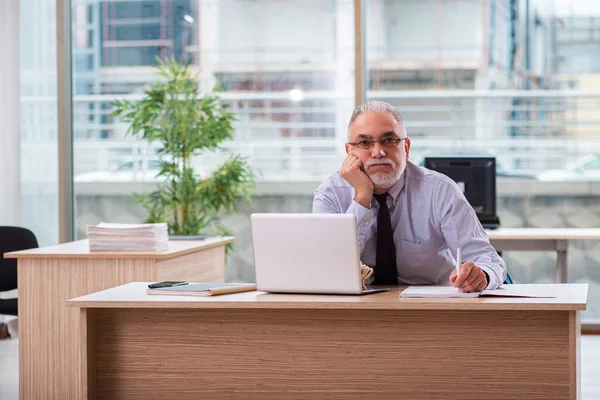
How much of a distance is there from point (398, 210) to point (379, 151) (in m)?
0.24

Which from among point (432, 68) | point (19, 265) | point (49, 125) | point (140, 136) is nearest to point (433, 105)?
point (432, 68)

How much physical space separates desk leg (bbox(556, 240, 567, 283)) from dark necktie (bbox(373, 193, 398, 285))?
10.0 ft

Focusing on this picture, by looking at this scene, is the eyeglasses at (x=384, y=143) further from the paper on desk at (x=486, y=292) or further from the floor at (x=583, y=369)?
the floor at (x=583, y=369)

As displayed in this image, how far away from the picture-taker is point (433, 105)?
22.4 feet

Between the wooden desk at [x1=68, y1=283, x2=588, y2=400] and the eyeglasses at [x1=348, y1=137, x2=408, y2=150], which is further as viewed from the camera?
the eyeglasses at [x1=348, y1=137, x2=408, y2=150]

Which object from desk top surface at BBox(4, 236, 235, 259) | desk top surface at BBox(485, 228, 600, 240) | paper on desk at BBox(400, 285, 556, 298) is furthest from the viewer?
desk top surface at BBox(485, 228, 600, 240)

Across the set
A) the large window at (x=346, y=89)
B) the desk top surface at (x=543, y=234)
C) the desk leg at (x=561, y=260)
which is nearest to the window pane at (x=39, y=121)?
the large window at (x=346, y=89)

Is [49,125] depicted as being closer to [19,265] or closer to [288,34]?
[288,34]

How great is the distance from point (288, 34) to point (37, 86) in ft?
6.41

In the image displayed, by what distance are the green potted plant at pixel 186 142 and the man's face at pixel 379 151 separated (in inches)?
126

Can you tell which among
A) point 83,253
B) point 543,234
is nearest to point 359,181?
point 83,253

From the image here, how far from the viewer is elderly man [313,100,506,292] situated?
3.21 meters

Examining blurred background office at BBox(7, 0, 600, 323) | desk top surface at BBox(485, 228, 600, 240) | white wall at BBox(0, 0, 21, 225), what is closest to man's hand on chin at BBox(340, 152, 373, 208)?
desk top surface at BBox(485, 228, 600, 240)

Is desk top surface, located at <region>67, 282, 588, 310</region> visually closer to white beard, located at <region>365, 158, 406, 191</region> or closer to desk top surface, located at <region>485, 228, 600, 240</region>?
white beard, located at <region>365, 158, 406, 191</region>
